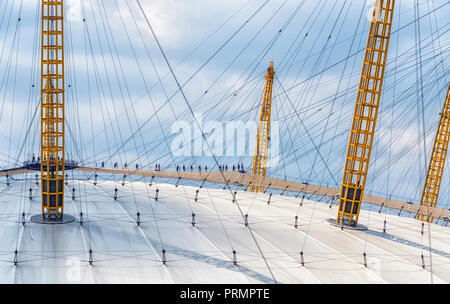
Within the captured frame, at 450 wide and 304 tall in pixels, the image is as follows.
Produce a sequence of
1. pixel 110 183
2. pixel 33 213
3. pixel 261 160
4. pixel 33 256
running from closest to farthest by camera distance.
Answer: pixel 33 256
pixel 33 213
pixel 110 183
pixel 261 160

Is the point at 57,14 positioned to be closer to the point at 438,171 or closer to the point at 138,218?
the point at 138,218

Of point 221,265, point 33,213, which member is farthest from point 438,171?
point 33,213

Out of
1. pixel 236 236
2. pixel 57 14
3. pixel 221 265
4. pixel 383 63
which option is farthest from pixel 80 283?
pixel 383 63

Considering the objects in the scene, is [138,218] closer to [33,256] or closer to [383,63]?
[33,256]

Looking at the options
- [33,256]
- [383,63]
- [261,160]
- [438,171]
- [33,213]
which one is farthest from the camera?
[261,160]

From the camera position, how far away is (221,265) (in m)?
32.8

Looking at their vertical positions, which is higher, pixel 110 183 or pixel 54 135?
pixel 54 135

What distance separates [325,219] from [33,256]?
26.7 metres

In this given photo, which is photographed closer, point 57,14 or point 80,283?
point 80,283

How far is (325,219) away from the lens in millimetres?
47500

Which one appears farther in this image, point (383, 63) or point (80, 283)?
point (383, 63)

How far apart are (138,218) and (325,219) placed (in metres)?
18.1

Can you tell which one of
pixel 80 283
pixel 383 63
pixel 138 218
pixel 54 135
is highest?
pixel 383 63
